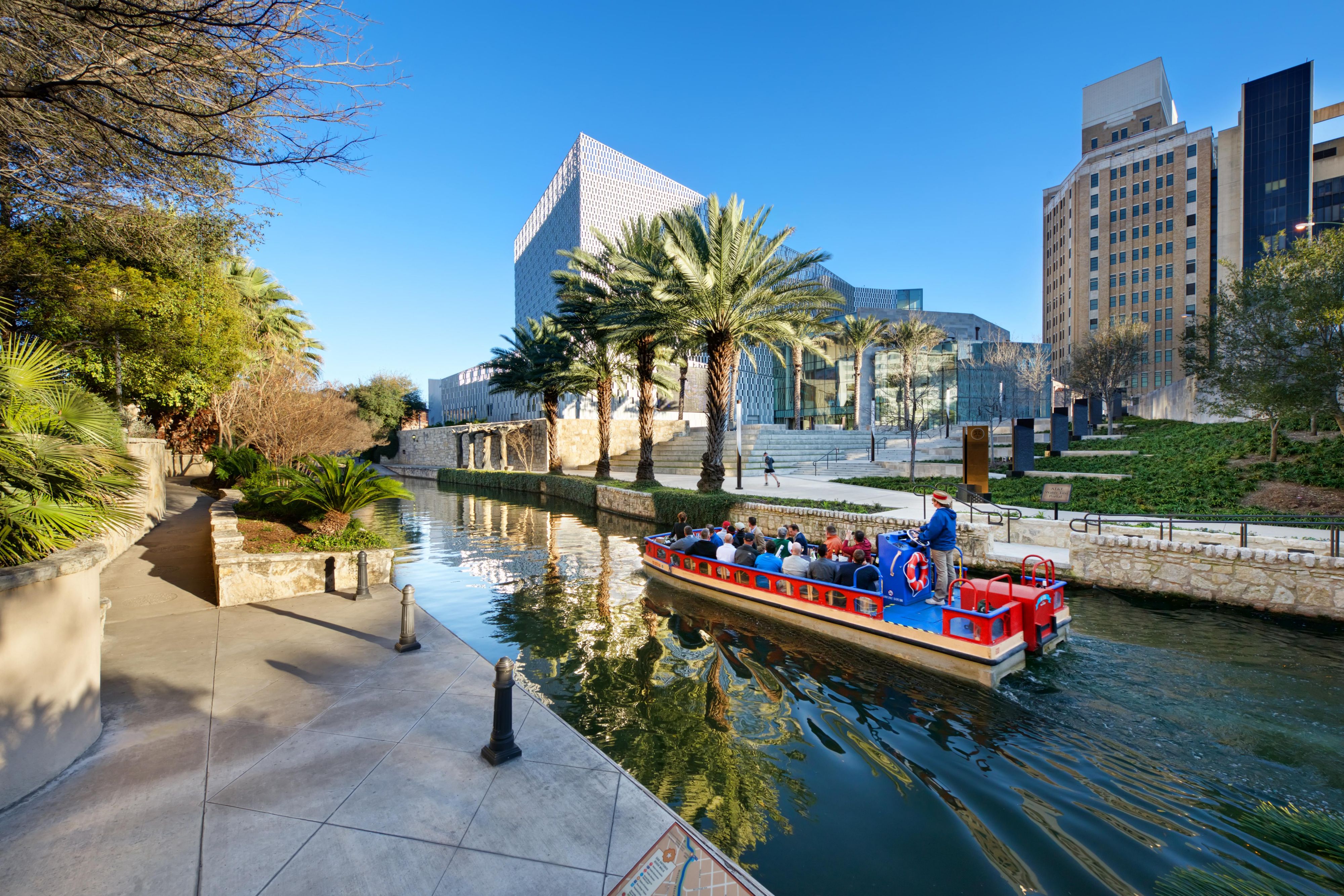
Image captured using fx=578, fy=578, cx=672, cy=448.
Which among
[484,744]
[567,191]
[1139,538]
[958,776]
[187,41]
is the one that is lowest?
[958,776]

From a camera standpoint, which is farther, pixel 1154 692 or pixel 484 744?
pixel 1154 692

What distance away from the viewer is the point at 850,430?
141ft

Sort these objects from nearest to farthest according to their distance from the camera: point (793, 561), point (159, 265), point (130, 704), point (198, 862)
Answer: point (198, 862), point (130, 704), point (793, 561), point (159, 265)

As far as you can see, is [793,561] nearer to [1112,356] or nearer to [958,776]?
[958,776]

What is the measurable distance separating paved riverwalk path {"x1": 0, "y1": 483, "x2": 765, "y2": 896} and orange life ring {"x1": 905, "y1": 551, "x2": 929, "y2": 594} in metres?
5.84

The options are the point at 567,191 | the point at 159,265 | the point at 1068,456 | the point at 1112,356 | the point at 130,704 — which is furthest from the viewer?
the point at 567,191

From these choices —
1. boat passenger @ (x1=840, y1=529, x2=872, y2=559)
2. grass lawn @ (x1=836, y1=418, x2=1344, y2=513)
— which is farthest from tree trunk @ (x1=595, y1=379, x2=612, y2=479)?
boat passenger @ (x1=840, y1=529, x2=872, y2=559)

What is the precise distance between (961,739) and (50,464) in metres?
9.02

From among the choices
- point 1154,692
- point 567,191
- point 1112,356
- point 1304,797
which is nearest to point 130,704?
point 1304,797

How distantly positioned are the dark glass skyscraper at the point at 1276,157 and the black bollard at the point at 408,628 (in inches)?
3341

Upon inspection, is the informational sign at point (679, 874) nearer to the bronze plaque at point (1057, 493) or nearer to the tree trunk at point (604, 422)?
the bronze plaque at point (1057, 493)

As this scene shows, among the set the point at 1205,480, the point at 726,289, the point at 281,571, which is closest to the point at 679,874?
the point at 281,571

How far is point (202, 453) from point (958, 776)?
1537 inches

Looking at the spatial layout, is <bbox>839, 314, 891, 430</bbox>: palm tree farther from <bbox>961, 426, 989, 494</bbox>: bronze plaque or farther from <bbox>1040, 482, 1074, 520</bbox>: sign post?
<bbox>1040, 482, 1074, 520</bbox>: sign post
